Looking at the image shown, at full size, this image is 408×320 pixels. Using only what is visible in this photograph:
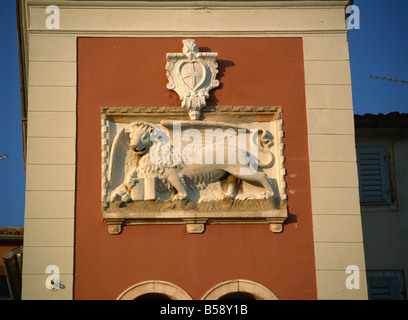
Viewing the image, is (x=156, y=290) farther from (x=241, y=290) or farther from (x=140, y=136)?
(x=140, y=136)

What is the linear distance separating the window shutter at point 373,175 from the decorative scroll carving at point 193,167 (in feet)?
Result: 13.4

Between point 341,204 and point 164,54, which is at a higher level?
point 164,54

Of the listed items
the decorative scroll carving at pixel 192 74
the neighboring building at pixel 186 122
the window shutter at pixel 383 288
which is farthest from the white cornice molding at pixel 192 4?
the window shutter at pixel 383 288

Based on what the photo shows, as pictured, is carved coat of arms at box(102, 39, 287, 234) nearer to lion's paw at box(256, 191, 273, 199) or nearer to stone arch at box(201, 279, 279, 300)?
lion's paw at box(256, 191, 273, 199)

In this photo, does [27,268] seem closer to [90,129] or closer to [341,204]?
[90,129]

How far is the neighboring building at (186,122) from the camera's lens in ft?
42.6

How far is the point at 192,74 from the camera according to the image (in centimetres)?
1383

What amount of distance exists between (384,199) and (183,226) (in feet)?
17.8

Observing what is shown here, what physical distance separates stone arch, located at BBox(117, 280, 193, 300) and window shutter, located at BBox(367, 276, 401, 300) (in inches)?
191

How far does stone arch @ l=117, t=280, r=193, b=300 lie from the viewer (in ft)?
42.0

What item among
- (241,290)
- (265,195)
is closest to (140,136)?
(265,195)

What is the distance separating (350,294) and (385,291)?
361cm

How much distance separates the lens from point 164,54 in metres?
14.0

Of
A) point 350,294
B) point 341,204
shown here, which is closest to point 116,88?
point 341,204
